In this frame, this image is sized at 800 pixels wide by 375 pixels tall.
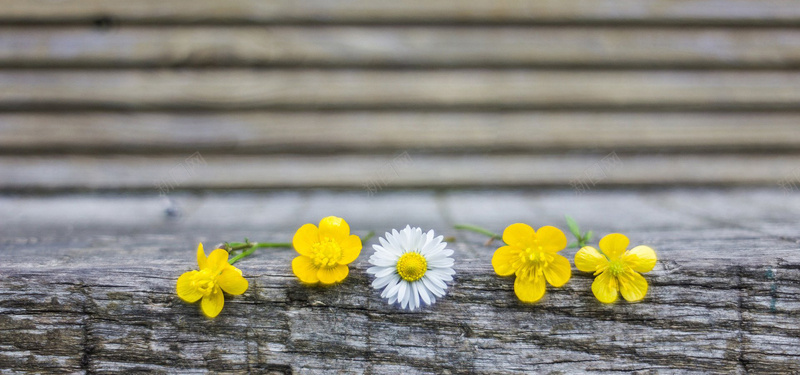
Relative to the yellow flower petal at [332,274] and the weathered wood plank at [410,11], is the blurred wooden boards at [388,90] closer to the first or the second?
the weathered wood plank at [410,11]

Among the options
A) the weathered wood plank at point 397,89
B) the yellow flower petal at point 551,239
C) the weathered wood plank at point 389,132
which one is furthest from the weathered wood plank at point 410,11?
the yellow flower petal at point 551,239

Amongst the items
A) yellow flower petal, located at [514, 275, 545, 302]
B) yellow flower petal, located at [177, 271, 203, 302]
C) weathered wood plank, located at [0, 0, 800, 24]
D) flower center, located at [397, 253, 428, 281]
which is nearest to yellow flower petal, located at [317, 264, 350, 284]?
flower center, located at [397, 253, 428, 281]

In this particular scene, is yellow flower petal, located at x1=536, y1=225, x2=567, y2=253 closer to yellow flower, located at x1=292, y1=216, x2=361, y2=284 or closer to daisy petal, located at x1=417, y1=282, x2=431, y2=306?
daisy petal, located at x1=417, y1=282, x2=431, y2=306

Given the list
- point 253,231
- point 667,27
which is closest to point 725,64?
point 667,27

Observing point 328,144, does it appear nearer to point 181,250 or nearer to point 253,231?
point 253,231

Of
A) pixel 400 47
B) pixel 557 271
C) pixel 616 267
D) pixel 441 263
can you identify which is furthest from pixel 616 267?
pixel 400 47

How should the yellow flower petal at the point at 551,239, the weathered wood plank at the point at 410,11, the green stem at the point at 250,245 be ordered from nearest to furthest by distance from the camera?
the yellow flower petal at the point at 551,239, the green stem at the point at 250,245, the weathered wood plank at the point at 410,11

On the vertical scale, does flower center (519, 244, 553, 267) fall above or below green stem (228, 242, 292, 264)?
below
